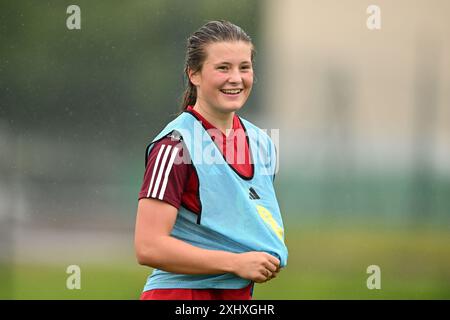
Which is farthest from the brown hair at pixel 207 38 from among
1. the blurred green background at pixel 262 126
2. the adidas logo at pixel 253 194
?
the blurred green background at pixel 262 126

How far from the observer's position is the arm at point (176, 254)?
1811 millimetres

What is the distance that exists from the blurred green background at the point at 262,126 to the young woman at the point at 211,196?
6.36 ft

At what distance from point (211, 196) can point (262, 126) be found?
7.06ft

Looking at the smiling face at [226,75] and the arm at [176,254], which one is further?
the smiling face at [226,75]

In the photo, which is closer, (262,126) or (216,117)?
(216,117)

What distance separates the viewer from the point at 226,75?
1.92 meters

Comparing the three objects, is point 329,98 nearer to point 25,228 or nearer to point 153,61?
point 153,61

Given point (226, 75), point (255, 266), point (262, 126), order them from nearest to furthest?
point (255, 266) → point (226, 75) → point (262, 126)

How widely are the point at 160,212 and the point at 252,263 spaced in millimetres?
247

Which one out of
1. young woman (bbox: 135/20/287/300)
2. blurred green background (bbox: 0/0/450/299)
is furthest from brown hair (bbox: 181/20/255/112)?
blurred green background (bbox: 0/0/450/299)

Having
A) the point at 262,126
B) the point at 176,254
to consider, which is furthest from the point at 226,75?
the point at 262,126

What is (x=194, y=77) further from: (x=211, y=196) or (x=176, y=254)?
(x=176, y=254)

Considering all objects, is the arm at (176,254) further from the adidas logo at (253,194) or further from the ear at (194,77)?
the ear at (194,77)

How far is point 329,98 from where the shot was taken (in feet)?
13.5
